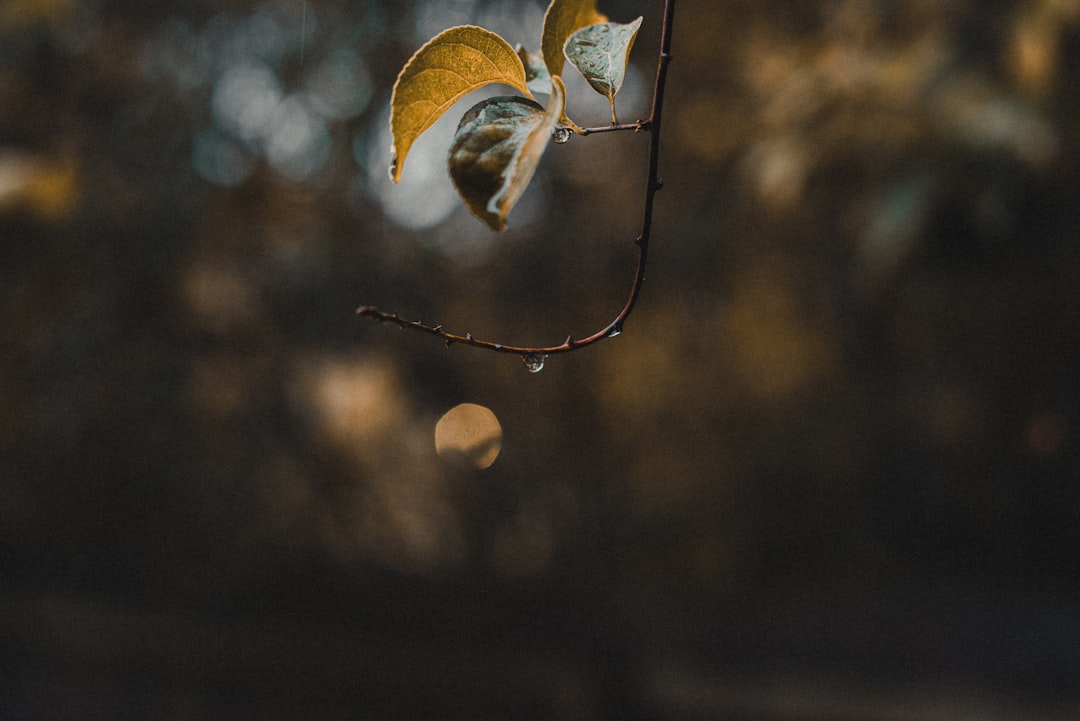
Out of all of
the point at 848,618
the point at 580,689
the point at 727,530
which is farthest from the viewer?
the point at 848,618

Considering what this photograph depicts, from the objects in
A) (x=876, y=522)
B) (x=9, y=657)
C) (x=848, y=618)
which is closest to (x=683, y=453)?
(x=876, y=522)

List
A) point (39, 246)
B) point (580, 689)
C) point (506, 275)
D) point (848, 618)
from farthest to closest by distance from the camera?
point (848, 618) → point (580, 689) → point (506, 275) → point (39, 246)

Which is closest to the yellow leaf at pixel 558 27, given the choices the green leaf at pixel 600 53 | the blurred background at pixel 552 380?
the green leaf at pixel 600 53

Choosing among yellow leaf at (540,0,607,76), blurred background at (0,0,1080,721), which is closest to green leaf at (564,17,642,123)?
yellow leaf at (540,0,607,76)

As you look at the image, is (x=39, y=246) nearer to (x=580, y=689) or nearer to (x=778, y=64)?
(x=778, y=64)

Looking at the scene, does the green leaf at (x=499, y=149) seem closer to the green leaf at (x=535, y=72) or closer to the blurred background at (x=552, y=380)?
the green leaf at (x=535, y=72)

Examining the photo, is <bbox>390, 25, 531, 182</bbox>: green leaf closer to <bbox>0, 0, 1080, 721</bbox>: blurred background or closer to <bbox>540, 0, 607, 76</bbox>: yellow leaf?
<bbox>540, 0, 607, 76</bbox>: yellow leaf
